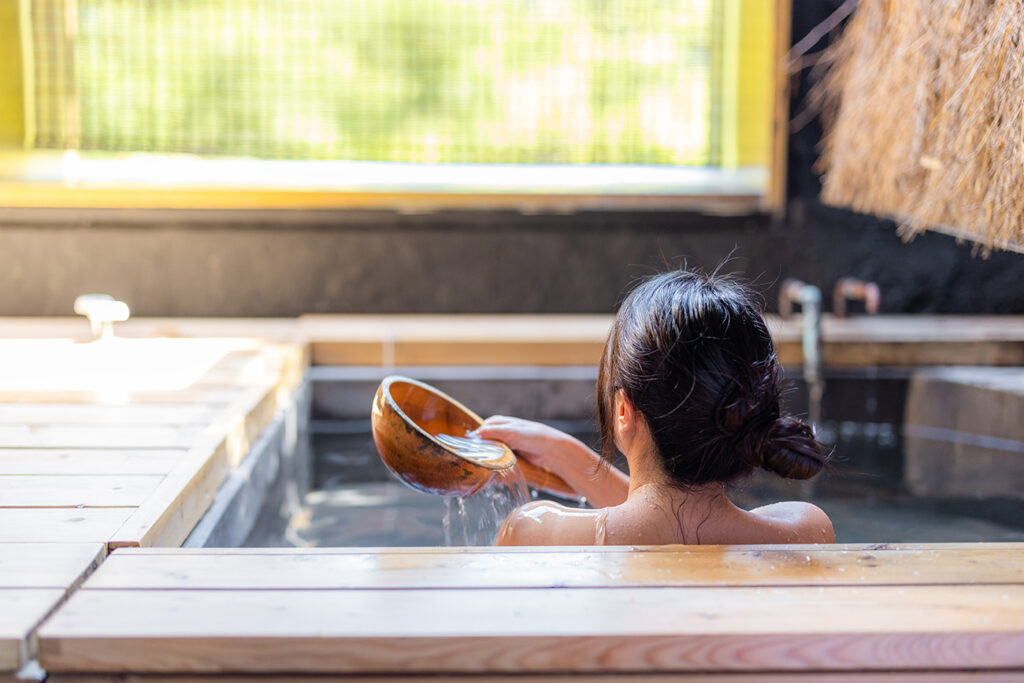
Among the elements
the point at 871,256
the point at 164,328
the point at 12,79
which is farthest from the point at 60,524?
the point at 871,256

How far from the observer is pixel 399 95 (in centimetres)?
442

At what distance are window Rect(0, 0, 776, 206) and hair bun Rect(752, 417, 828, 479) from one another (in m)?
3.02

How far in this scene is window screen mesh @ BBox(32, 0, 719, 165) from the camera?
425cm

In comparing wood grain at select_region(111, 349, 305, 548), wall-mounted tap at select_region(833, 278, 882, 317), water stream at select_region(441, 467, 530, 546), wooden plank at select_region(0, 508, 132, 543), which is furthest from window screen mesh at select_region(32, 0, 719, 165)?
wooden plank at select_region(0, 508, 132, 543)

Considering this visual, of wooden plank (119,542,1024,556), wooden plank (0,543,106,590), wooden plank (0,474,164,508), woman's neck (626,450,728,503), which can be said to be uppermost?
woman's neck (626,450,728,503)

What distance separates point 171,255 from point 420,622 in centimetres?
342

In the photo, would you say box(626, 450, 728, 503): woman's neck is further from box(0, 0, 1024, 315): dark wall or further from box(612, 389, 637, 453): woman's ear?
box(0, 0, 1024, 315): dark wall

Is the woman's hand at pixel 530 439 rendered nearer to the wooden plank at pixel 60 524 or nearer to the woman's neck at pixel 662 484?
the woman's neck at pixel 662 484

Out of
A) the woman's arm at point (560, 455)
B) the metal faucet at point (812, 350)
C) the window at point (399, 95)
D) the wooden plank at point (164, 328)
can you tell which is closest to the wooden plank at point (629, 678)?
the woman's arm at point (560, 455)

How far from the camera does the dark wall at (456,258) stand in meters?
4.04

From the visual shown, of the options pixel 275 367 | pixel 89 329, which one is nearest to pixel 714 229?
pixel 275 367

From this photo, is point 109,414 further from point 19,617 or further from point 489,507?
point 19,617

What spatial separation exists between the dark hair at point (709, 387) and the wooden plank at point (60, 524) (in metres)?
0.80

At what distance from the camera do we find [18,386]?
99.2 inches
